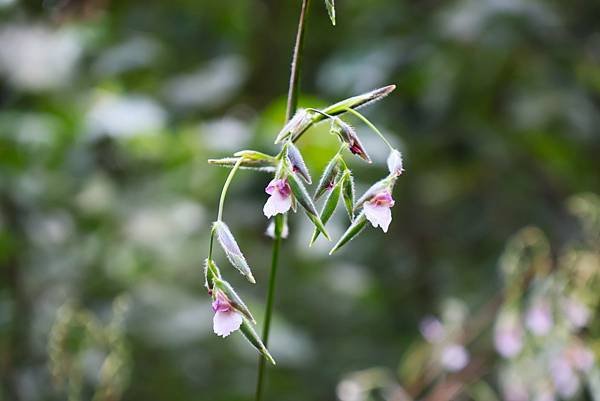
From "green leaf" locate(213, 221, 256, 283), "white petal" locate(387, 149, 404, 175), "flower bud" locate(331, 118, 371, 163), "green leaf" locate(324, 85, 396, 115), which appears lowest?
"green leaf" locate(213, 221, 256, 283)

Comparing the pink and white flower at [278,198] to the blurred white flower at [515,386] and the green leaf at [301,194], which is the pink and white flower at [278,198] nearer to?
the green leaf at [301,194]

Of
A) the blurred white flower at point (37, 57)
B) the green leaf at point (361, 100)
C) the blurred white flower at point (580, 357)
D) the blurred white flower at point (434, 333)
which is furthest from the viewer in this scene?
the blurred white flower at point (37, 57)

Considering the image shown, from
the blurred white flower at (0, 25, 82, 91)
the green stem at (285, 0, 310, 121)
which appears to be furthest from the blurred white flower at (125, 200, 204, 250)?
the green stem at (285, 0, 310, 121)

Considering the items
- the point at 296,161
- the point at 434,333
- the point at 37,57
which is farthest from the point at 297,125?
the point at 37,57

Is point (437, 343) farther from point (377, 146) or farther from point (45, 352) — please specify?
point (45, 352)

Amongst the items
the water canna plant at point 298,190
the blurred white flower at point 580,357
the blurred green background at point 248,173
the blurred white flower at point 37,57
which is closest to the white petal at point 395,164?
the water canna plant at point 298,190

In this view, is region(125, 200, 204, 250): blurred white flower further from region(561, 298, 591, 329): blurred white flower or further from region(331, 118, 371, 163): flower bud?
region(331, 118, 371, 163): flower bud

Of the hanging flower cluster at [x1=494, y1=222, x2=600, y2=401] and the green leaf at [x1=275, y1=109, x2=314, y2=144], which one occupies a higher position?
the green leaf at [x1=275, y1=109, x2=314, y2=144]
